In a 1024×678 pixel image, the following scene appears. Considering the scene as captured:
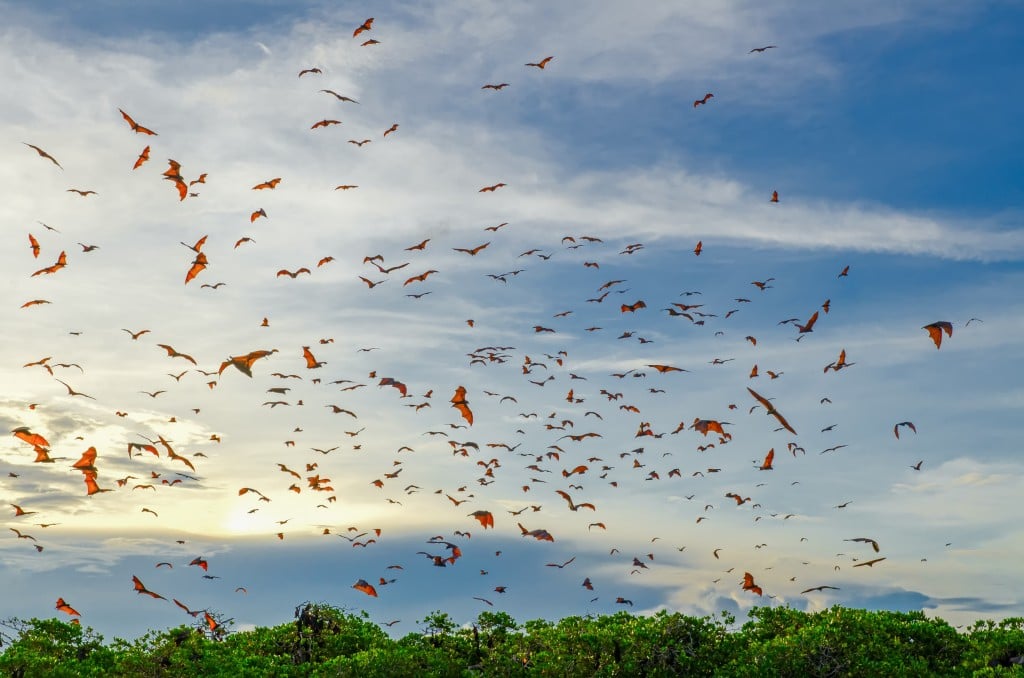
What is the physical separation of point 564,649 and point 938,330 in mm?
22689

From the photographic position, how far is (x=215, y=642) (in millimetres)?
40594

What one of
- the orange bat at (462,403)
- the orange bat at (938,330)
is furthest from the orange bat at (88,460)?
the orange bat at (938,330)

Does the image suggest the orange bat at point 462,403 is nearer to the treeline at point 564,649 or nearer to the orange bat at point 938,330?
the orange bat at point 938,330

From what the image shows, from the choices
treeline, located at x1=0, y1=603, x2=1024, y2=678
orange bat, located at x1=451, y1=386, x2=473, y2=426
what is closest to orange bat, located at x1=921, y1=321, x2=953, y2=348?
orange bat, located at x1=451, y1=386, x2=473, y2=426

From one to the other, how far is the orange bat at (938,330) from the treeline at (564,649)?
57.9 feet

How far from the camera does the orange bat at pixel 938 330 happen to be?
1800 cm

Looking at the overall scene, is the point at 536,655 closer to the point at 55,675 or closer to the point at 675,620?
the point at 675,620

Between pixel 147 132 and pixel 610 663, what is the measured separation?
26.5 meters

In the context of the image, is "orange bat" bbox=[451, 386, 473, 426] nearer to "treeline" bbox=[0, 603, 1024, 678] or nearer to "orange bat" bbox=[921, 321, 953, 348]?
"orange bat" bbox=[921, 321, 953, 348]

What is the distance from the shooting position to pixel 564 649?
35.4m

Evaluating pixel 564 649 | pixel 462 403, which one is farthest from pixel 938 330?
pixel 564 649

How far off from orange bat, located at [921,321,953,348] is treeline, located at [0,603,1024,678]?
17644mm

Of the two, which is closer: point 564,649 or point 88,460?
point 88,460

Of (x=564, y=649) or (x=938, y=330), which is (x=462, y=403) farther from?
(x=564, y=649)
